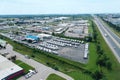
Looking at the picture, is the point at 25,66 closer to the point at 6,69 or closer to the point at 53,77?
the point at 6,69

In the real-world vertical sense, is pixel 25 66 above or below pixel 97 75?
above

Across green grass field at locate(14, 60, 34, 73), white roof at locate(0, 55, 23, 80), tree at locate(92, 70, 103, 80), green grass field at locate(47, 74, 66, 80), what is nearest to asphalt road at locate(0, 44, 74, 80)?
green grass field at locate(47, 74, 66, 80)

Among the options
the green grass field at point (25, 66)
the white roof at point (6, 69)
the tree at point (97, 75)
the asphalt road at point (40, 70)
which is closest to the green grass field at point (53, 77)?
the asphalt road at point (40, 70)

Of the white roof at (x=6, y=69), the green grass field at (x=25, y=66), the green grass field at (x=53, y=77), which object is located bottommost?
the green grass field at (x=53, y=77)

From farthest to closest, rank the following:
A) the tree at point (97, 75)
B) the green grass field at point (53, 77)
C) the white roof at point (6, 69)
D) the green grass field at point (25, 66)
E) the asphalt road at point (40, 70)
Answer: the green grass field at point (25, 66), the tree at point (97, 75), the asphalt road at point (40, 70), the green grass field at point (53, 77), the white roof at point (6, 69)

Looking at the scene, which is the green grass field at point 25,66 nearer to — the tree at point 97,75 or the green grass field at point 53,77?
the green grass field at point 53,77

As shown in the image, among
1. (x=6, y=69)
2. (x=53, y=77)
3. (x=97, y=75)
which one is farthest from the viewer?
(x=6, y=69)

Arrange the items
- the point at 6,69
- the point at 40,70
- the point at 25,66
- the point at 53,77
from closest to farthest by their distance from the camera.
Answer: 1. the point at 53,77
2. the point at 6,69
3. the point at 40,70
4. the point at 25,66

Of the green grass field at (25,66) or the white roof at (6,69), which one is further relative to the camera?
the green grass field at (25,66)

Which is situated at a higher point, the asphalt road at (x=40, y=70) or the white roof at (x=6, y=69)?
the white roof at (x=6, y=69)

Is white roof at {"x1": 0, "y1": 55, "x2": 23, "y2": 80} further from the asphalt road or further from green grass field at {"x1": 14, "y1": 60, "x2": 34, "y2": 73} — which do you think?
the asphalt road

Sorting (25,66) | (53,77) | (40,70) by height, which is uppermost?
(25,66)

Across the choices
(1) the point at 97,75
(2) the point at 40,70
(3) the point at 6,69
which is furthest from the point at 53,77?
(3) the point at 6,69
